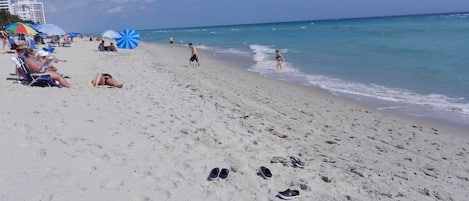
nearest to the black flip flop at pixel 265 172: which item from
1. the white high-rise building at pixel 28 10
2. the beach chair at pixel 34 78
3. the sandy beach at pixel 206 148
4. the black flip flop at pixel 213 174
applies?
the sandy beach at pixel 206 148

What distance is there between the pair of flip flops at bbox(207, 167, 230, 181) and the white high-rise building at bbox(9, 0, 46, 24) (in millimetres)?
133599

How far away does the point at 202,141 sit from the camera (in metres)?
5.46

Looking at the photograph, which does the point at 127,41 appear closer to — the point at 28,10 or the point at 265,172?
the point at 265,172

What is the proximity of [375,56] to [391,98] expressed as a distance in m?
10.7

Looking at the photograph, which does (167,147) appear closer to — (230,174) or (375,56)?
(230,174)

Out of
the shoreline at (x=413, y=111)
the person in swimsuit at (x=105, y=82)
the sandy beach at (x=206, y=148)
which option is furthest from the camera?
the person in swimsuit at (x=105, y=82)

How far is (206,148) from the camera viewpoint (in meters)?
5.17

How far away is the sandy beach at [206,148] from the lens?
395 cm

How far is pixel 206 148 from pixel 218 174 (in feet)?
3.02

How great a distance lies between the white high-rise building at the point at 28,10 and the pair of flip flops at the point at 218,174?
134 metres

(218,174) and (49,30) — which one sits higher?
(49,30)

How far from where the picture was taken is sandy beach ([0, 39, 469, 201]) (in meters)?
3.95

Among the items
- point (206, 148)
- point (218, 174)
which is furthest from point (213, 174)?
point (206, 148)

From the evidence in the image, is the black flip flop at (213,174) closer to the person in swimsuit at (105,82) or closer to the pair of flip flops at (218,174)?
the pair of flip flops at (218,174)
